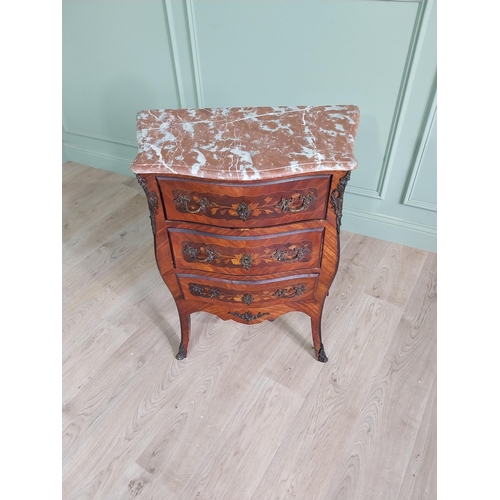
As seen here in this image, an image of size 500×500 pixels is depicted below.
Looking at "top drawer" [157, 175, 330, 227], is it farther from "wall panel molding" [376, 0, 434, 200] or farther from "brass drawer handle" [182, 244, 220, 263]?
"wall panel molding" [376, 0, 434, 200]

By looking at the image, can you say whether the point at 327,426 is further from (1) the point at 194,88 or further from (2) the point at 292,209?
(1) the point at 194,88

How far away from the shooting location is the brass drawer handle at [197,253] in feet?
3.66

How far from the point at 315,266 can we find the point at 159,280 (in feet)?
3.01

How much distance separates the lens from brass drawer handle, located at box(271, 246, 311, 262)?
110 centimetres

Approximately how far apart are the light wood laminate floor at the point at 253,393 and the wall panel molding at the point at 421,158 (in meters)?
0.26

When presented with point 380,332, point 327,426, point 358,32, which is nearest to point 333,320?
point 380,332

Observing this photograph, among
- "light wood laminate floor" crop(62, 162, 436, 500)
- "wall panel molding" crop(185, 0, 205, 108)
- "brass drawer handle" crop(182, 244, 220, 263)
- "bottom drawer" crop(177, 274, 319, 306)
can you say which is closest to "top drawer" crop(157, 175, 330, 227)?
"brass drawer handle" crop(182, 244, 220, 263)

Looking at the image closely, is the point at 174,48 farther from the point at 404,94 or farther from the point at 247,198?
the point at 247,198

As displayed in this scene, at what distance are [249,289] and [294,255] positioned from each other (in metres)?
0.18

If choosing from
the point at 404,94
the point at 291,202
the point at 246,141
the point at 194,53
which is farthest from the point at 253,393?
the point at 194,53

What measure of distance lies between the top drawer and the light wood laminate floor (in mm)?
689

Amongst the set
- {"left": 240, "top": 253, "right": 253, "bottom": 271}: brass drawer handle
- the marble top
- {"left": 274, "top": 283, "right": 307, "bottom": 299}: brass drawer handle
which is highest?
the marble top

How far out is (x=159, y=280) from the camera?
1.83m

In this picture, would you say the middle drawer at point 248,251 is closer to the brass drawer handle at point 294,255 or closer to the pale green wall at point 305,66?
the brass drawer handle at point 294,255
